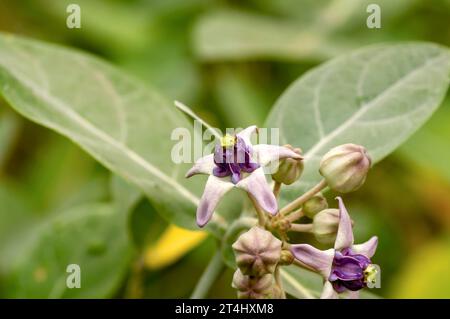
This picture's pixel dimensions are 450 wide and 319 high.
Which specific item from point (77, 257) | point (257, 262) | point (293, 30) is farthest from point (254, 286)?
point (293, 30)

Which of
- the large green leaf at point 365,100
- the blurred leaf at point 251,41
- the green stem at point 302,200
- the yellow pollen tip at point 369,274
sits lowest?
the yellow pollen tip at point 369,274

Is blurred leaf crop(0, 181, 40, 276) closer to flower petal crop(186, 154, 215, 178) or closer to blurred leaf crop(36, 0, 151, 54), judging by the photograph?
blurred leaf crop(36, 0, 151, 54)

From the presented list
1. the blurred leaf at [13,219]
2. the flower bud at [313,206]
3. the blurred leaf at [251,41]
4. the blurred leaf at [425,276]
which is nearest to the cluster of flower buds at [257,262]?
the flower bud at [313,206]

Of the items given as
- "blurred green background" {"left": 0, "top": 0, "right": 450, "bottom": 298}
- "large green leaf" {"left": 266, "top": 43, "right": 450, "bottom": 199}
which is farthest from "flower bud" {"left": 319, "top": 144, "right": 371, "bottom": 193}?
"blurred green background" {"left": 0, "top": 0, "right": 450, "bottom": 298}

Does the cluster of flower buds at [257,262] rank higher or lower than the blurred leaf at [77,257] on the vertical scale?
lower

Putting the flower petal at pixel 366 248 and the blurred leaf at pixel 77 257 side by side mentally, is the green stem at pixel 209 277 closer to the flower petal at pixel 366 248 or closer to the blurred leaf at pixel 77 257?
the flower petal at pixel 366 248

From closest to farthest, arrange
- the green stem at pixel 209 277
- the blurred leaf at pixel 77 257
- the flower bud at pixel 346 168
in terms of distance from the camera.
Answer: the flower bud at pixel 346 168 < the green stem at pixel 209 277 < the blurred leaf at pixel 77 257

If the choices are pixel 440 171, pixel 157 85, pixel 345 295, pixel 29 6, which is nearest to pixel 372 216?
pixel 440 171
